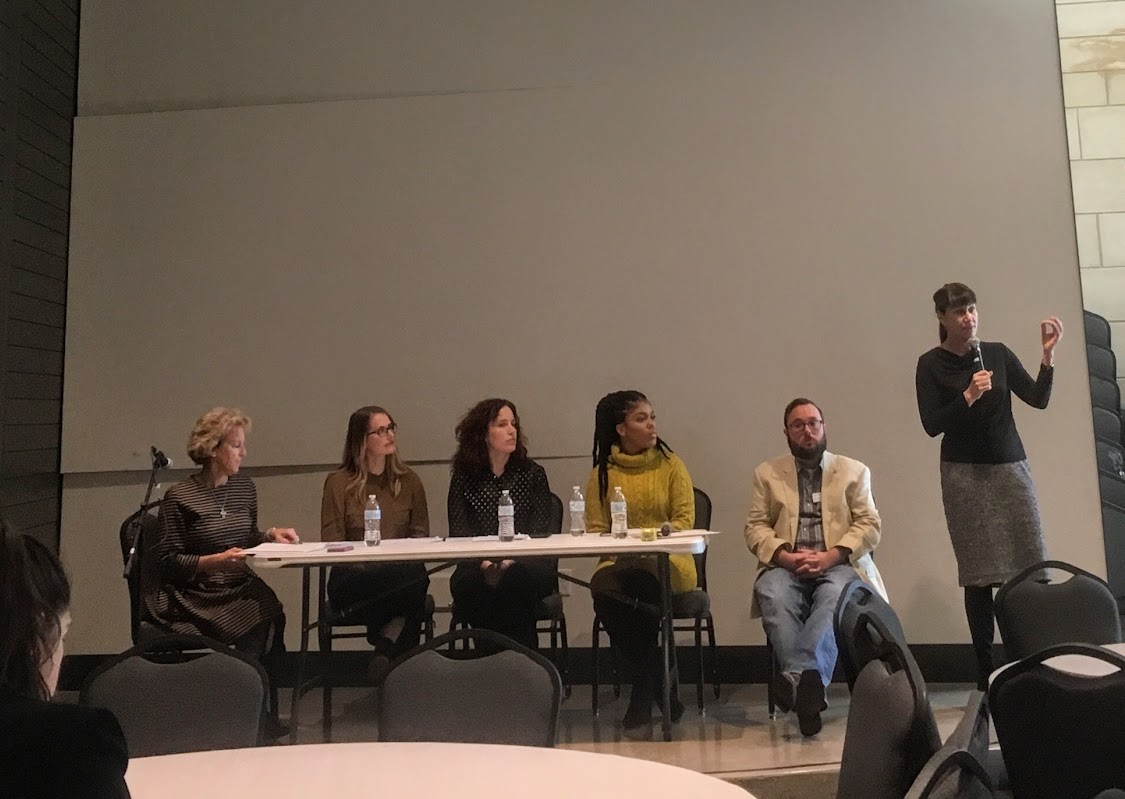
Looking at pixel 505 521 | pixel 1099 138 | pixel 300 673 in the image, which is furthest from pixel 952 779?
pixel 1099 138

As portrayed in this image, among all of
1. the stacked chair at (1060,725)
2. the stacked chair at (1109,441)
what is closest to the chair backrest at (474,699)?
the stacked chair at (1060,725)

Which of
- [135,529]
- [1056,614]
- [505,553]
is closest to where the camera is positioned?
[1056,614]

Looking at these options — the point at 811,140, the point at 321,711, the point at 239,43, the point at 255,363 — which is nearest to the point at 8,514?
the point at 255,363

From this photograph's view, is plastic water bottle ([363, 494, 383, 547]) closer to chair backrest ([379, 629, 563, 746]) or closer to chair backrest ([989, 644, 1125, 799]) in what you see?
chair backrest ([379, 629, 563, 746])

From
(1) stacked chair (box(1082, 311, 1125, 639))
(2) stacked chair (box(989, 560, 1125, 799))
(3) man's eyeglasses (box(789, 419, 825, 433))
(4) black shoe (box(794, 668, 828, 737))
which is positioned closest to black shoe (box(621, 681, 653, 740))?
(4) black shoe (box(794, 668, 828, 737))

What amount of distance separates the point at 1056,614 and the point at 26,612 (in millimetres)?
2710

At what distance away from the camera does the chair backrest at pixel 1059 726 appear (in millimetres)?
1697

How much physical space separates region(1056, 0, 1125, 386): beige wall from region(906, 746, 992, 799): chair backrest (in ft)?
16.3

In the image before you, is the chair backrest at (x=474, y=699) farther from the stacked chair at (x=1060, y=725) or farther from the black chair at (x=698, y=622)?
the black chair at (x=698, y=622)

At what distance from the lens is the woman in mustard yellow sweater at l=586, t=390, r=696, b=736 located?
3.74 meters

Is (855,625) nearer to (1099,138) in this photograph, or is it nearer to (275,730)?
(275,730)

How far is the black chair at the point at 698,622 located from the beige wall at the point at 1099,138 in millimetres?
2786

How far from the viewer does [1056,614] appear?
2.79 m

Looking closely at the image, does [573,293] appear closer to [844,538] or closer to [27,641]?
[844,538]
